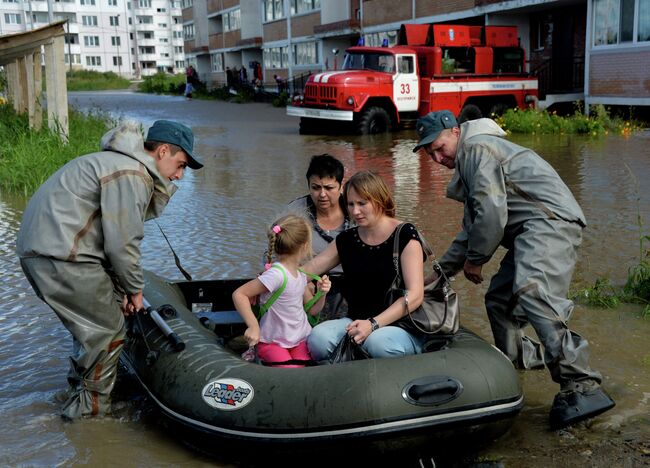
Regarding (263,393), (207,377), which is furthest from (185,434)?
(263,393)

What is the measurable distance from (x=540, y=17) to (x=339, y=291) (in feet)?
68.7

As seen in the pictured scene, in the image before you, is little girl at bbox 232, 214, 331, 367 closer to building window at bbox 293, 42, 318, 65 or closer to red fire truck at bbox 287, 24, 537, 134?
red fire truck at bbox 287, 24, 537, 134

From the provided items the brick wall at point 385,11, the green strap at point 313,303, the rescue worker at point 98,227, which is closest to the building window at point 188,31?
the brick wall at point 385,11

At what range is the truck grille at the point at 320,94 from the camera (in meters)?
18.7

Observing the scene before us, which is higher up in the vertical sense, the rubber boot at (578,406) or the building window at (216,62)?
the building window at (216,62)

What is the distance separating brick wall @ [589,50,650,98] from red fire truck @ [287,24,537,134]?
1657 mm

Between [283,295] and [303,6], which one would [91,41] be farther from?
[283,295]

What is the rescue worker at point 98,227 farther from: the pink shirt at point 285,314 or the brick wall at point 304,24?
the brick wall at point 304,24

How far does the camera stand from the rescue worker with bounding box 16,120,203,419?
373 cm

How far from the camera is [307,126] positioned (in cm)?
2042

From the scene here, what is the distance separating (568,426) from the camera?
3777mm

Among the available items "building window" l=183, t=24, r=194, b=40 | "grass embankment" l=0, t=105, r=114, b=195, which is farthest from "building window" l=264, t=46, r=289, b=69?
"grass embankment" l=0, t=105, r=114, b=195

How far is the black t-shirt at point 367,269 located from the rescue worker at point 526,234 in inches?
17.2

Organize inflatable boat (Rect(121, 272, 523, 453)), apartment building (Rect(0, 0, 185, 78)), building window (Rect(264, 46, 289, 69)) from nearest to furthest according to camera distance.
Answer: inflatable boat (Rect(121, 272, 523, 453)) < building window (Rect(264, 46, 289, 69)) < apartment building (Rect(0, 0, 185, 78))
